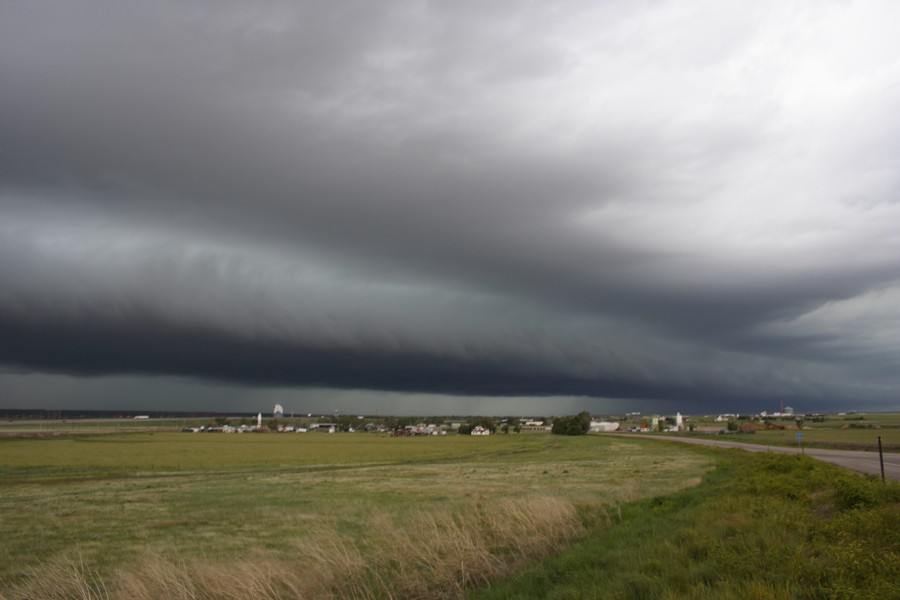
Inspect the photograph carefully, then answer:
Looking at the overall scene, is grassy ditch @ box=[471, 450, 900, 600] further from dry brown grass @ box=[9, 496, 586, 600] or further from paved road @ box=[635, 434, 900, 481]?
paved road @ box=[635, 434, 900, 481]

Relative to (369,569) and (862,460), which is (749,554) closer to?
(369,569)

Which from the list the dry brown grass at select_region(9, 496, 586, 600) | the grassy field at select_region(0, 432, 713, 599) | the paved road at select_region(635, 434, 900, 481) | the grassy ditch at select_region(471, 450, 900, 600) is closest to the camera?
the grassy ditch at select_region(471, 450, 900, 600)

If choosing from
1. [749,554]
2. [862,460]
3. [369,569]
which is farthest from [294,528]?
[862,460]

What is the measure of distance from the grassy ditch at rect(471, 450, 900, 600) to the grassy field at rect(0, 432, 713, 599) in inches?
84.8

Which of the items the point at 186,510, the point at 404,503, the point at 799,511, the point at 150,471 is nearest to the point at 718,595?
the point at 799,511

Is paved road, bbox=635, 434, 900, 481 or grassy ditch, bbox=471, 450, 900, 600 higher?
grassy ditch, bbox=471, 450, 900, 600

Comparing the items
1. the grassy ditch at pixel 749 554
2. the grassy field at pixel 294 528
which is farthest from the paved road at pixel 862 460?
the grassy ditch at pixel 749 554

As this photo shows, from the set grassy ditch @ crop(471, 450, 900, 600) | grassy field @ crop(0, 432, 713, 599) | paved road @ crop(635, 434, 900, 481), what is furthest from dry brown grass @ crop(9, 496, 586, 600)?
paved road @ crop(635, 434, 900, 481)

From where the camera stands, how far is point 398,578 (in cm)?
1538

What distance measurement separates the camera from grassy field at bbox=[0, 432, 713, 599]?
48.1 feet

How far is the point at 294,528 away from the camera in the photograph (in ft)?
85.0

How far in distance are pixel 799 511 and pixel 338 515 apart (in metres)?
20.9

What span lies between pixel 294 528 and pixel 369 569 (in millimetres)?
10843

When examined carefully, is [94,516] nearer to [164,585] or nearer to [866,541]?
[164,585]
